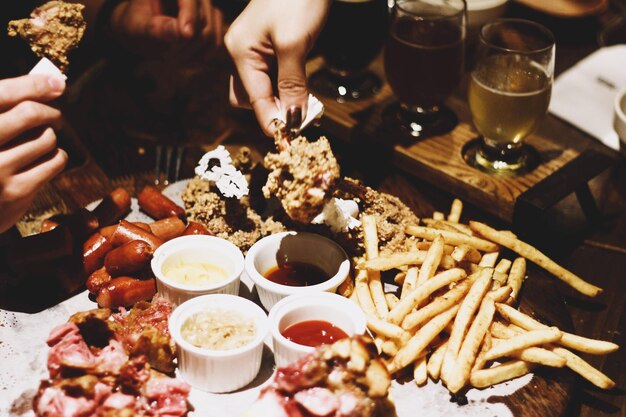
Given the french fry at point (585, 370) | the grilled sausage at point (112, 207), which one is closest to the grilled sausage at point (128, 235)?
the grilled sausage at point (112, 207)

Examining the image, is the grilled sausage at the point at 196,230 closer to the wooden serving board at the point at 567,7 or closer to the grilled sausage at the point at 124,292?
the grilled sausage at the point at 124,292

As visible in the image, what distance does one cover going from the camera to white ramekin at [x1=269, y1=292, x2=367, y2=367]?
284 centimetres

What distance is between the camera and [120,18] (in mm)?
4613

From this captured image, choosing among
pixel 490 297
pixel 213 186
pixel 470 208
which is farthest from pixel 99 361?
pixel 470 208

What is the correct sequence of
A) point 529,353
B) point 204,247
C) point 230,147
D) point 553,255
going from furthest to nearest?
point 230,147 → point 553,255 → point 204,247 → point 529,353

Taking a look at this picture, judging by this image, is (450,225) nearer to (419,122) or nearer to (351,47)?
(419,122)

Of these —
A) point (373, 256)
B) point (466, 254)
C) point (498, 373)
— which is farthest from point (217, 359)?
point (466, 254)

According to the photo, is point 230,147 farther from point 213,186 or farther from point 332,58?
point 332,58

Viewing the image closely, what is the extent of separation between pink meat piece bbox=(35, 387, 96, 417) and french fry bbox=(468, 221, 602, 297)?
2025 millimetres

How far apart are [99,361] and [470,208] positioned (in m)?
2.28

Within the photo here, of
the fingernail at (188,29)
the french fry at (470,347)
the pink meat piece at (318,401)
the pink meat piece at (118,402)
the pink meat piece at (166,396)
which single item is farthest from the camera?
the fingernail at (188,29)

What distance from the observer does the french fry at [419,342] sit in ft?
8.98

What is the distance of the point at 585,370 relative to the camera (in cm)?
280

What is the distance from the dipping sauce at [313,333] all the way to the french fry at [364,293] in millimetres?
161
